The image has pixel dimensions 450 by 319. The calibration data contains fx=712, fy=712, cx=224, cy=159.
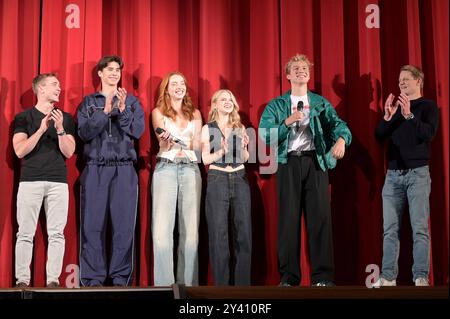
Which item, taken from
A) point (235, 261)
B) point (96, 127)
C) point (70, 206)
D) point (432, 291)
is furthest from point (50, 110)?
point (432, 291)

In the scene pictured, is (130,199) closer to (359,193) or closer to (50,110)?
(50,110)

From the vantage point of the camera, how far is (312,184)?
5062 mm

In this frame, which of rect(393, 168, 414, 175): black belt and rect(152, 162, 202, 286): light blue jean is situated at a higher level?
rect(393, 168, 414, 175): black belt

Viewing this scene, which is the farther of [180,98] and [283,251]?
[180,98]

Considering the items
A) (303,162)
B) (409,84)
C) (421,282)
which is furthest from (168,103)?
(421,282)

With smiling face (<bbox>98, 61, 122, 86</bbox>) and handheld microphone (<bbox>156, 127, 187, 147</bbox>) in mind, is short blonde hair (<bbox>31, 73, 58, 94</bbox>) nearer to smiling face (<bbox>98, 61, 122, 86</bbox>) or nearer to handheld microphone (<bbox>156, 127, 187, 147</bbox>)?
smiling face (<bbox>98, 61, 122, 86</bbox>)

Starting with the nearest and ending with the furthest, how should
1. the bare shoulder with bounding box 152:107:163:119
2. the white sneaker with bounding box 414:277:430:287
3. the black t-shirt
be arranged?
the white sneaker with bounding box 414:277:430:287 < the black t-shirt < the bare shoulder with bounding box 152:107:163:119

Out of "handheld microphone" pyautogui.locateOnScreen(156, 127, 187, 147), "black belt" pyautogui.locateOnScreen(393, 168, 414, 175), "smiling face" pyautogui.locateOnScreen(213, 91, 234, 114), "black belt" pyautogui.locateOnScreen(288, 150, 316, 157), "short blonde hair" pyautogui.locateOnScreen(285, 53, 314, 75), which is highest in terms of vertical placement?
"short blonde hair" pyautogui.locateOnScreen(285, 53, 314, 75)

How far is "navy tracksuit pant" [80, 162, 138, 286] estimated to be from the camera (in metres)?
5.05

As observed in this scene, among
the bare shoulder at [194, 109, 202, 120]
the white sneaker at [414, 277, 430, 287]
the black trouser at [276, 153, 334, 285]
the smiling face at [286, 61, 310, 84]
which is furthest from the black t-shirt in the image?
the white sneaker at [414, 277, 430, 287]

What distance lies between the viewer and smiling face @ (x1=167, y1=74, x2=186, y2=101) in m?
5.29

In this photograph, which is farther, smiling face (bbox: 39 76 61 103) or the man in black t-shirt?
smiling face (bbox: 39 76 61 103)

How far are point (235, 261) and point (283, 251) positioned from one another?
40cm

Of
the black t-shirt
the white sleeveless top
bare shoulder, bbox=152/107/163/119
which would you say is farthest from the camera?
bare shoulder, bbox=152/107/163/119
